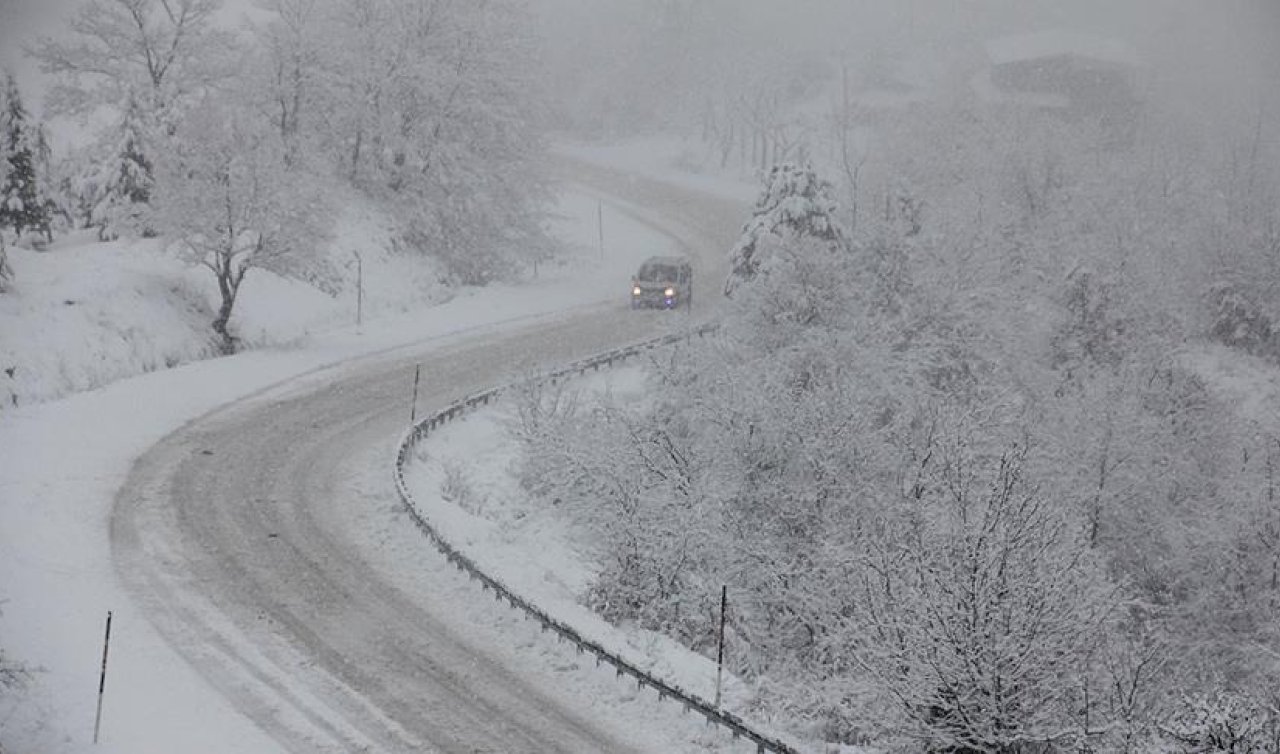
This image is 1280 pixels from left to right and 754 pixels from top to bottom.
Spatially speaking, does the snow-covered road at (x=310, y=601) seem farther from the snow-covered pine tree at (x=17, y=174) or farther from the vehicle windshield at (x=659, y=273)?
the snow-covered pine tree at (x=17, y=174)

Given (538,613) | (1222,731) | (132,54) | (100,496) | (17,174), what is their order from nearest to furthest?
1. (1222,731)
2. (538,613)
3. (100,496)
4. (17,174)
5. (132,54)

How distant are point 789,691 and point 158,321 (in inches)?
884

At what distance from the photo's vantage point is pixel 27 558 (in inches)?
691

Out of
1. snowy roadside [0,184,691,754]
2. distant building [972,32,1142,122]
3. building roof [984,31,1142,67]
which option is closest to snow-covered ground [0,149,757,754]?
snowy roadside [0,184,691,754]

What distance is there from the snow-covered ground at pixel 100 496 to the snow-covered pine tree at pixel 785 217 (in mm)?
7470

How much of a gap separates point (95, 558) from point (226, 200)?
15210mm

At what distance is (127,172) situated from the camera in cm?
3738

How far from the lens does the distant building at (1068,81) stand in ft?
255

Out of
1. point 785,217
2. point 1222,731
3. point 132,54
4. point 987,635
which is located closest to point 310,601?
point 987,635

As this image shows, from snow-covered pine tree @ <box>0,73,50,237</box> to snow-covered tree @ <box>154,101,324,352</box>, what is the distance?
10.6m

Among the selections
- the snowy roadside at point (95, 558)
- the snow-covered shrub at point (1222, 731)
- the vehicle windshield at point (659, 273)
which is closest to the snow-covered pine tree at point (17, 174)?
the snowy roadside at point (95, 558)

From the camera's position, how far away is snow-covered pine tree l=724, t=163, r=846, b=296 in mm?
38406

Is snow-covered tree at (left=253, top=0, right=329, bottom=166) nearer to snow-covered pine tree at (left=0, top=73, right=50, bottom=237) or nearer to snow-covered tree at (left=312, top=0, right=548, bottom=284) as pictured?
snow-covered tree at (left=312, top=0, right=548, bottom=284)

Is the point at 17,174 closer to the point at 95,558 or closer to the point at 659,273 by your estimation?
the point at 659,273
